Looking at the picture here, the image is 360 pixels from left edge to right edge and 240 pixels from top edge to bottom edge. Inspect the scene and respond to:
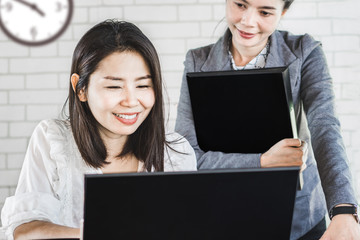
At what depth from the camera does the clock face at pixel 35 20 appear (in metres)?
3.13

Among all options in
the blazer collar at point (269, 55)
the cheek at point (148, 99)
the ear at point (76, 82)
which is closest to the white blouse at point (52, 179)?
the ear at point (76, 82)

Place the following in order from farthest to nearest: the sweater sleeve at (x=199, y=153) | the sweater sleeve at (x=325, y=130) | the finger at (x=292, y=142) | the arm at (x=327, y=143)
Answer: the sweater sleeve at (x=199, y=153) < the finger at (x=292, y=142) < the sweater sleeve at (x=325, y=130) < the arm at (x=327, y=143)

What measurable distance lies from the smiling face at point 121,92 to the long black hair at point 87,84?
0.02m

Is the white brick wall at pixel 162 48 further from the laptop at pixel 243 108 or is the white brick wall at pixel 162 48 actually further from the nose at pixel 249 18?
the laptop at pixel 243 108

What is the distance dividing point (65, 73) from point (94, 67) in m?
1.50

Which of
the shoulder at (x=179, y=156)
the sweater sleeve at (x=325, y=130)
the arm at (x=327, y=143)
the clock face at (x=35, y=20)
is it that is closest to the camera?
the arm at (x=327, y=143)

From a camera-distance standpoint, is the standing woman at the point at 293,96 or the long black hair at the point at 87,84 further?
the long black hair at the point at 87,84

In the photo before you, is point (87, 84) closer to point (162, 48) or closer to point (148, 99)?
point (148, 99)

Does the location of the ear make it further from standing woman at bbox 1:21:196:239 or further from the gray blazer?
the gray blazer

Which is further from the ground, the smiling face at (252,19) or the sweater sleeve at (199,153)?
the smiling face at (252,19)

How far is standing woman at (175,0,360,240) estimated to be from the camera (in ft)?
5.21

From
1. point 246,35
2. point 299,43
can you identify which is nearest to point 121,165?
point 246,35

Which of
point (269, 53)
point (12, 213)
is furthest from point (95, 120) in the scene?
point (269, 53)

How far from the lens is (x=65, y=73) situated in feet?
10.3
